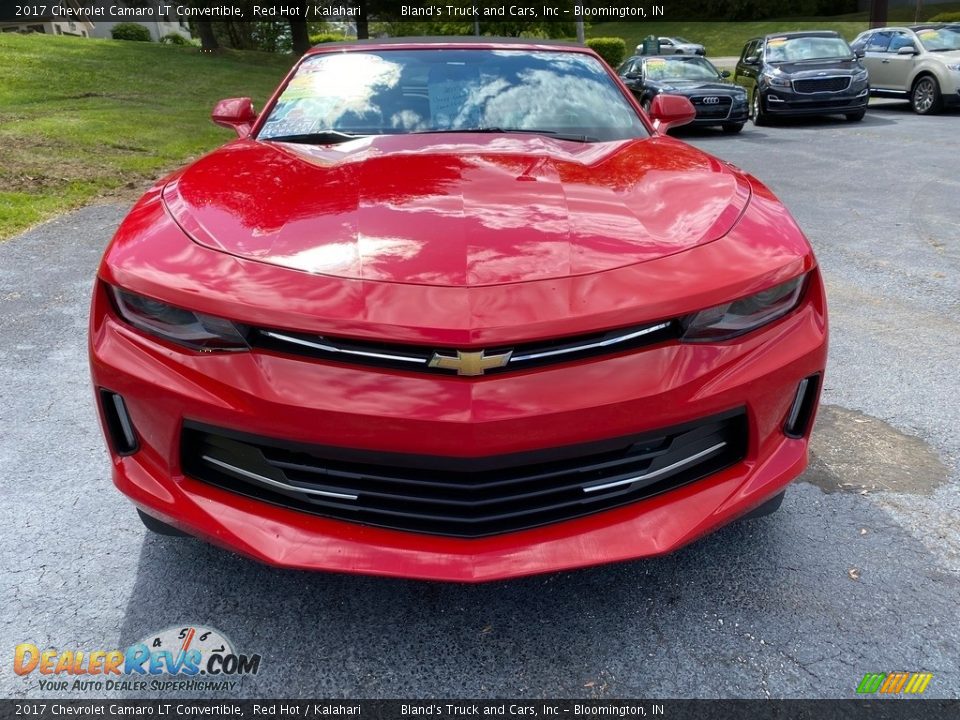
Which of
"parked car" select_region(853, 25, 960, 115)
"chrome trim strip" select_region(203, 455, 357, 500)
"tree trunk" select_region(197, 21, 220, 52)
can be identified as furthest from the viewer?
"tree trunk" select_region(197, 21, 220, 52)

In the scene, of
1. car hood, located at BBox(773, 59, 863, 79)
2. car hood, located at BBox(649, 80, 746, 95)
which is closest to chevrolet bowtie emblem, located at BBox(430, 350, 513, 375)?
car hood, located at BBox(649, 80, 746, 95)

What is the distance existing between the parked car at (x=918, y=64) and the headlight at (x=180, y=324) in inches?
556

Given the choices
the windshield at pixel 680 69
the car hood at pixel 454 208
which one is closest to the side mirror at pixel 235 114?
the car hood at pixel 454 208

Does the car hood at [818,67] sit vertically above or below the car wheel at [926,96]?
above

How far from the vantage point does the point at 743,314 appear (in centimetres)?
172

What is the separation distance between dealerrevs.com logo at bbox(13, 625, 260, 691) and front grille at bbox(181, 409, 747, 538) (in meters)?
0.43

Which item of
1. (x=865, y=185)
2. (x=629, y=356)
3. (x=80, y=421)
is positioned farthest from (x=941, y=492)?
(x=865, y=185)

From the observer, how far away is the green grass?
38.5 metres

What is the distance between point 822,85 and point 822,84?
15 millimetres

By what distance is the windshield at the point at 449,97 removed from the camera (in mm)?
2811

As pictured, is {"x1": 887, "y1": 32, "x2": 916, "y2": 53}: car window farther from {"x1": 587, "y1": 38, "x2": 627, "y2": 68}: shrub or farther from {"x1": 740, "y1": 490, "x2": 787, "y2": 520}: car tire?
{"x1": 587, "y1": 38, "x2": 627, "y2": 68}: shrub

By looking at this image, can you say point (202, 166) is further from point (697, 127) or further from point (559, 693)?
point (697, 127)

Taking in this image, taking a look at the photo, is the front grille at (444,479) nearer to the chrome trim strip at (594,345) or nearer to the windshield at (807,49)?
the chrome trim strip at (594,345)

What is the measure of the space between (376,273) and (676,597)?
115 cm
